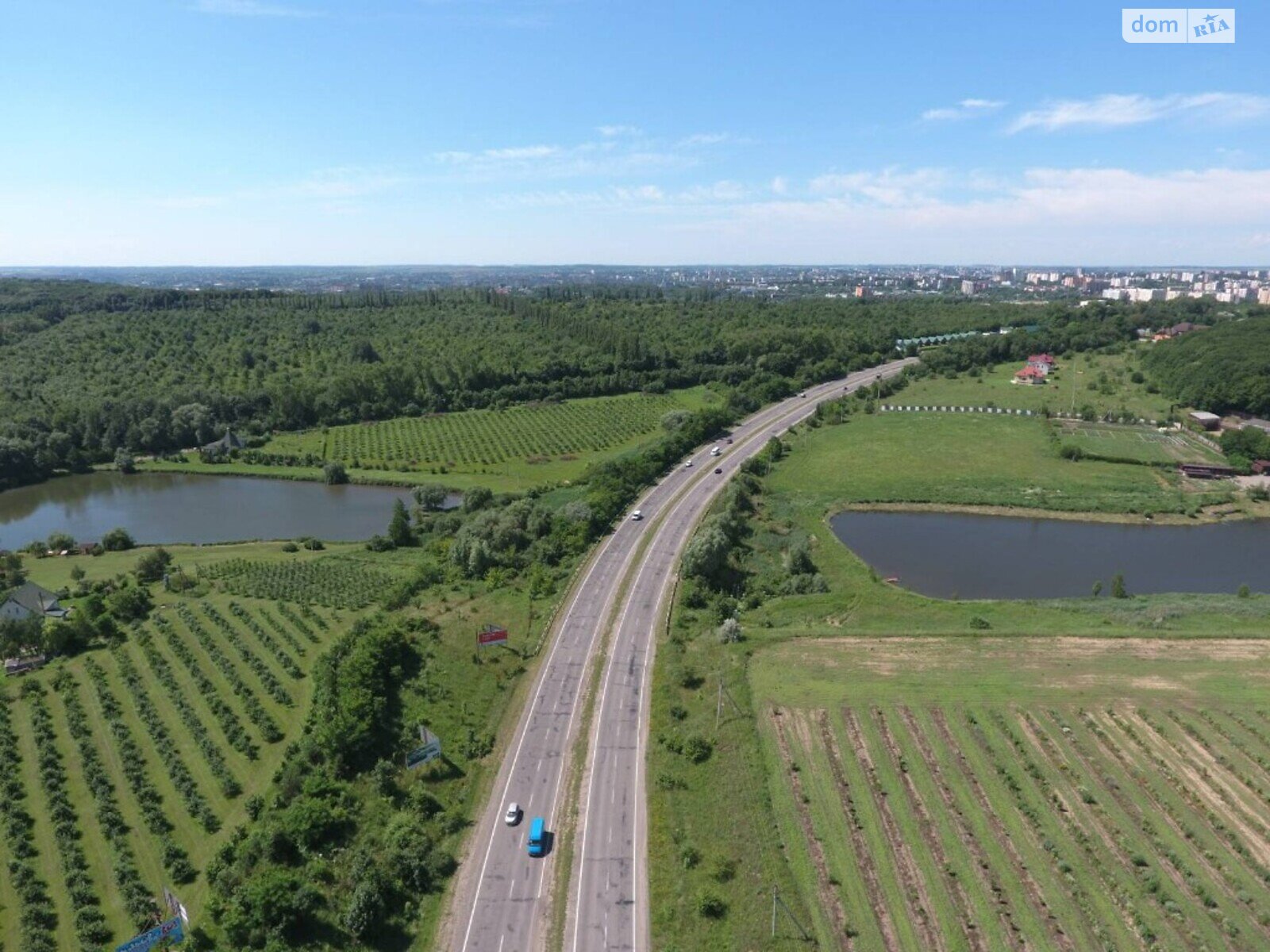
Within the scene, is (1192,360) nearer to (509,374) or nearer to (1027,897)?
(509,374)

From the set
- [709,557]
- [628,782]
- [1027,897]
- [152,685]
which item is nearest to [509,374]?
[709,557]

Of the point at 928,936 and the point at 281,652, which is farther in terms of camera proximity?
the point at 281,652

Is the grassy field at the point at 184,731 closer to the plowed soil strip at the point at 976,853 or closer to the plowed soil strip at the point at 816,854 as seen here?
the plowed soil strip at the point at 816,854

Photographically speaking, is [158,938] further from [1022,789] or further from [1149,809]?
[1149,809]

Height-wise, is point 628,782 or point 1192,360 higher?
point 1192,360

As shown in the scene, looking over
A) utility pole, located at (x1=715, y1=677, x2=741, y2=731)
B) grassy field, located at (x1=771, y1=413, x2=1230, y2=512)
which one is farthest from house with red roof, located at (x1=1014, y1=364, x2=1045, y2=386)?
utility pole, located at (x1=715, y1=677, x2=741, y2=731)

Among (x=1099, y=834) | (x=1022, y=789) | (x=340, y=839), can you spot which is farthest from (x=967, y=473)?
(x=340, y=839)
